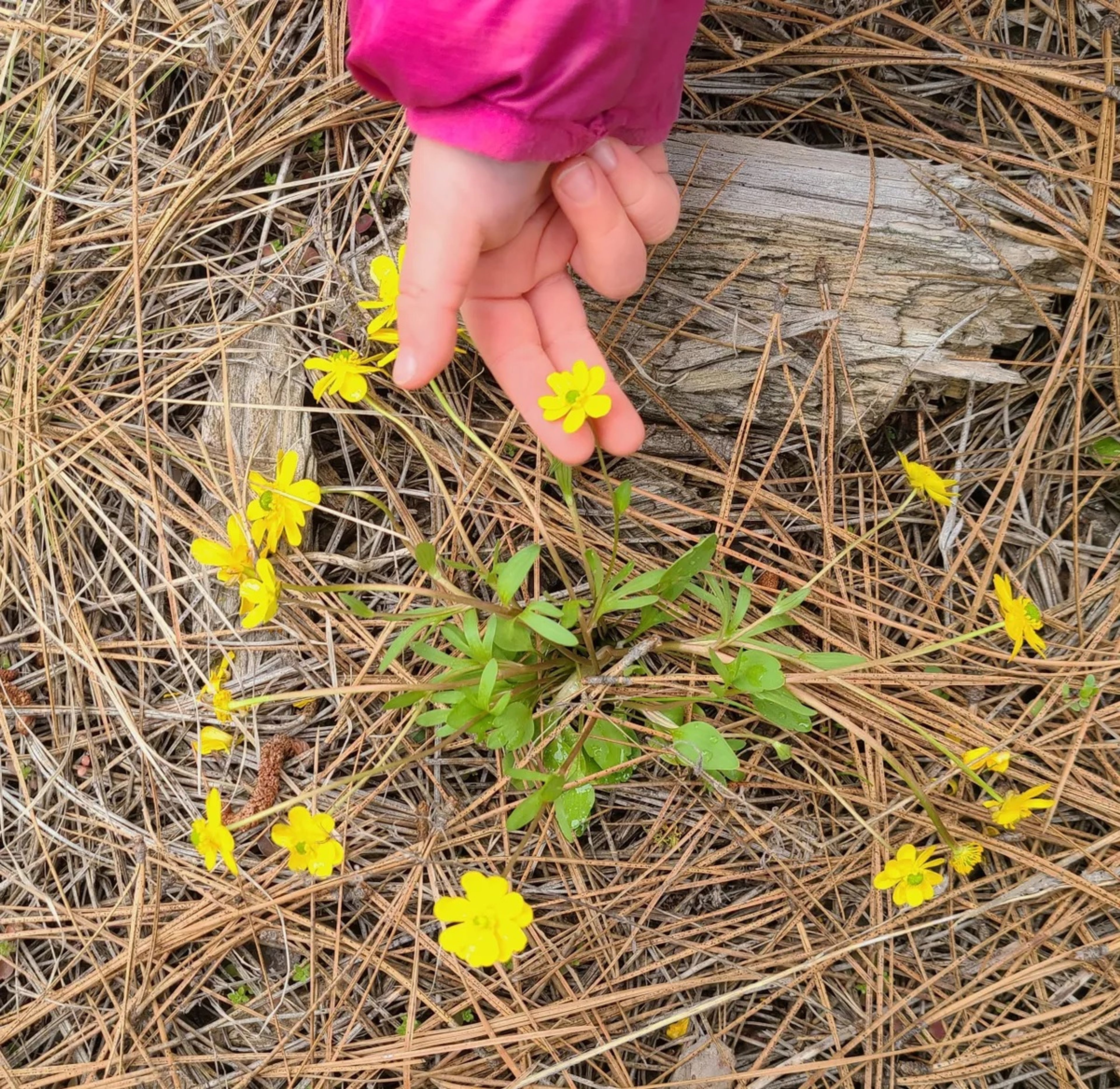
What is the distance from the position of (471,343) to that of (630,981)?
1406 millimetres

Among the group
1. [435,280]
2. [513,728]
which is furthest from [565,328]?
[513,728]

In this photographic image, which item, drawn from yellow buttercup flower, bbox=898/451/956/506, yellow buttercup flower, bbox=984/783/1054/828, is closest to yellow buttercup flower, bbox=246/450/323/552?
yellow buttercup flower, bbox=898/451/956/506

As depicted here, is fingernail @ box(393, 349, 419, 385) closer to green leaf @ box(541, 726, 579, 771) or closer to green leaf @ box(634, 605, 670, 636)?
green leaf @ box(634, 605, 670, 636)

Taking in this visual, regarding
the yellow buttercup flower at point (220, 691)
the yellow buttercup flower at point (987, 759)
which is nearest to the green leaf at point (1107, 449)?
the yellow buttercup flower at point (987, 759)

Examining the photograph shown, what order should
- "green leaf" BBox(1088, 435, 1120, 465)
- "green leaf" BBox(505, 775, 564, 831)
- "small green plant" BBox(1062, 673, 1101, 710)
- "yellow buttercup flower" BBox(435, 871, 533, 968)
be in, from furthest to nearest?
"green leaf" BBox(1088, 435, 1120, 465) → "small green plant" BBox(1062, 673, 1101, 710) → "green leaf" BBox(505, 775, 564, 831) → "yellow buttercup flower" BBox(435, 871, 533, 968)

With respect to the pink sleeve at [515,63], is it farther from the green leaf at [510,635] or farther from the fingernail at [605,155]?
the green leaf at [510,635]

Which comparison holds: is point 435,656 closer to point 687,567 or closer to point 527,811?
point 527,811

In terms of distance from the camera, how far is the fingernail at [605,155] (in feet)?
5.37

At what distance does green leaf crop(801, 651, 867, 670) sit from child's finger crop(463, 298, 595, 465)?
563mm

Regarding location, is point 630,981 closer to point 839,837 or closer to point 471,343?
point 839,837

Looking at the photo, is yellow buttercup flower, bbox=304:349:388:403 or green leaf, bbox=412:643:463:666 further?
yellow buttercup flower, bbox=304:349:388:403

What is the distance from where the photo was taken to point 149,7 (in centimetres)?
216

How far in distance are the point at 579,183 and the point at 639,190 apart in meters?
0.13

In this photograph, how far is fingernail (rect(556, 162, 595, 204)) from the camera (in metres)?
1.59
